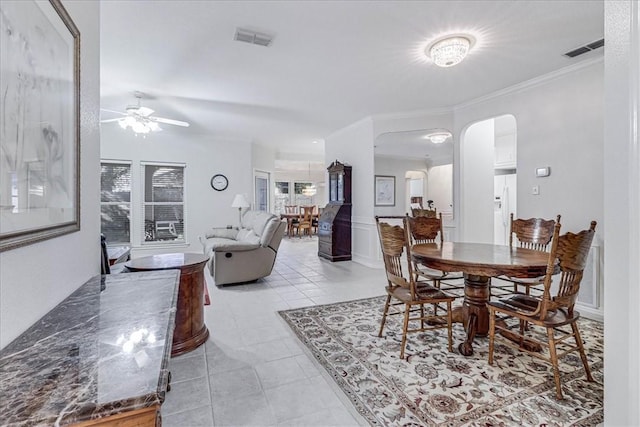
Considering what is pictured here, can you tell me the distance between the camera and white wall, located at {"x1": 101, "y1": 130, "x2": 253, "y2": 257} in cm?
640

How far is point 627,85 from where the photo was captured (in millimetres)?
1160

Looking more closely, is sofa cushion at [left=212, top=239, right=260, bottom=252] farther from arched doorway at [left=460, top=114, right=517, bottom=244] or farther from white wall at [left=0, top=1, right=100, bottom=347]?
arched doorway at [left=460, top=114, right=517, bottom=244]

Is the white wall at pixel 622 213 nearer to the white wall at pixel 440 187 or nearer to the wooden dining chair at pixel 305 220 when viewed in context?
the white wall at pixel 440 187

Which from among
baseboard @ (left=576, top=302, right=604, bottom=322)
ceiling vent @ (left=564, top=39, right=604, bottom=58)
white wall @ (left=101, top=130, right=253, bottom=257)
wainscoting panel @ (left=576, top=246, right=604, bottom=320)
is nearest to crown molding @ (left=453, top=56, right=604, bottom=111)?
ceiling vent @ (left=564, top=39, right=604, bottom=58)

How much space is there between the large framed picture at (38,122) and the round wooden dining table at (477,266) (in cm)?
226

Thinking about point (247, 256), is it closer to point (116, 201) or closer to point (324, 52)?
point (324, 52)

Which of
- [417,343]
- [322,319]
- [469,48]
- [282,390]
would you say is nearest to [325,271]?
[322,319]

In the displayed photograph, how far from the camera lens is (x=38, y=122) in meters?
1.06

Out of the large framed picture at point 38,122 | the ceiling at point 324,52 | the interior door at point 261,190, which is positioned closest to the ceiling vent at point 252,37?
the ceiling at point 324,52

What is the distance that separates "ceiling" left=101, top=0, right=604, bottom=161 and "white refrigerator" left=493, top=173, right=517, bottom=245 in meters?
2.15

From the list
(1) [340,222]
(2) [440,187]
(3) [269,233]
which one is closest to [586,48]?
(3) [269,233]

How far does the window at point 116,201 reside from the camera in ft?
21.0

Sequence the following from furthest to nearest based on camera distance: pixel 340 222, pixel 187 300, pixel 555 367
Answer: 1. pixel 340 222
2. pixel 187 300
3. pixel 555 367

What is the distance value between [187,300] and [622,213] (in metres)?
2.67
